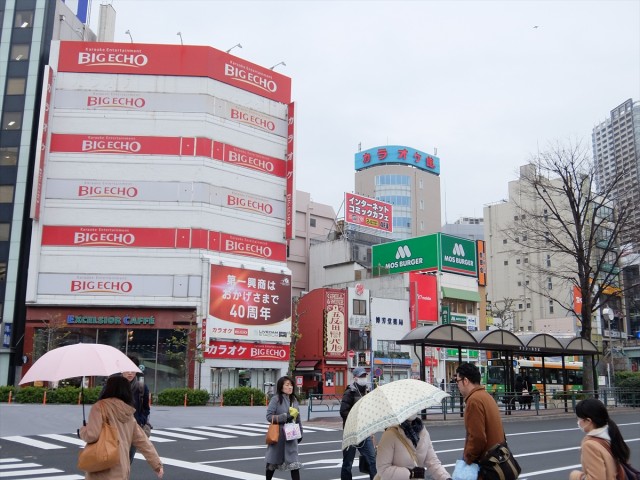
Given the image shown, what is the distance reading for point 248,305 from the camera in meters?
43.3

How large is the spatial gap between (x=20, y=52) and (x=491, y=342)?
4182 centimetres

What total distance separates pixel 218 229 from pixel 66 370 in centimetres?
3774

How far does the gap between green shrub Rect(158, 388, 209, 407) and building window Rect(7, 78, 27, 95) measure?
27792mm

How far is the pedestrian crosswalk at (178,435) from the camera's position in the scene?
16859 millimetres

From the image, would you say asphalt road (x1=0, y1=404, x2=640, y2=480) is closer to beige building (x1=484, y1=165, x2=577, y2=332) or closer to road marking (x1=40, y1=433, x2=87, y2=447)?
road marking (x1=40, y1=433, x2=87, y2=447)

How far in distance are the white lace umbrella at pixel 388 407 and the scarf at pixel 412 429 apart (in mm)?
269

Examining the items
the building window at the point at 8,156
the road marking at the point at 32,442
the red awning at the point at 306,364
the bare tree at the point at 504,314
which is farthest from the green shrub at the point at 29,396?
the bare tree at the point at 504,314

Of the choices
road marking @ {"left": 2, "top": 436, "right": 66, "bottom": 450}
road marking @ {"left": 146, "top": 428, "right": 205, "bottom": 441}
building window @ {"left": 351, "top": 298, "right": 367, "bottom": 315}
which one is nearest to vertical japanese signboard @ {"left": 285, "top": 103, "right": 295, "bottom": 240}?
building window @ {"left": 351, "top": 298, "right": 367, "bottom": 315}

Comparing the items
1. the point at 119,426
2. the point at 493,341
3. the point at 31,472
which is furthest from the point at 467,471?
the point at 493,341

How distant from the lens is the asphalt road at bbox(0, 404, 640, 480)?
39.6 ft

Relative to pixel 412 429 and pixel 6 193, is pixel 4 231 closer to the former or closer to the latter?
pixel 6 193

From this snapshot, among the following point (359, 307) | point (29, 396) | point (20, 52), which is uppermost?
point (20, 52)

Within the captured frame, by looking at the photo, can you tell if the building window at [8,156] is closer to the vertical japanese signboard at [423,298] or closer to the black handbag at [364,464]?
the vertical japanese signboard at [423,298]

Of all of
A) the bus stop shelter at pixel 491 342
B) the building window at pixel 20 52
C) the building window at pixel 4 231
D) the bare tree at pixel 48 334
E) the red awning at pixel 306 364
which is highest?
the building window at pixel 20 52
